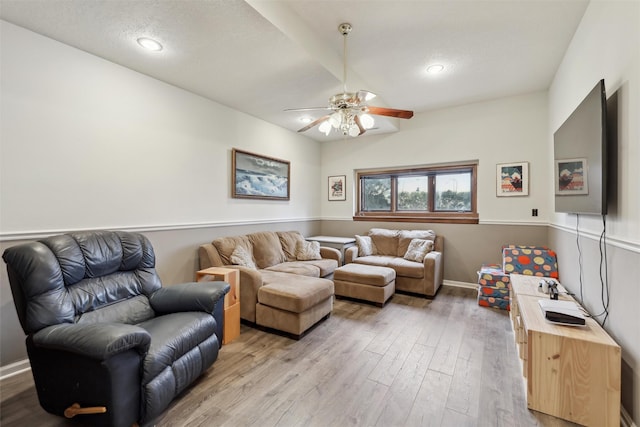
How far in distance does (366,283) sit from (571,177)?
7.67 ft

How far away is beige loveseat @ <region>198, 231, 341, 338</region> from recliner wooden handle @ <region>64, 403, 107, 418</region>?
1477 millimetres

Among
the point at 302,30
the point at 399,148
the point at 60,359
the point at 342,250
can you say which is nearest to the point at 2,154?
the point at 60,359

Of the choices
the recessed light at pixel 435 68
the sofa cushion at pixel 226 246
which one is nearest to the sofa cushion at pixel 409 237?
the recessed light at pixel 435 68

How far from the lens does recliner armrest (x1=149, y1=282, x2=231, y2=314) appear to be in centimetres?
212

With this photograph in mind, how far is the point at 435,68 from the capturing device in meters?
3.16

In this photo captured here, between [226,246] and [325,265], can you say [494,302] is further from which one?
[226,246]

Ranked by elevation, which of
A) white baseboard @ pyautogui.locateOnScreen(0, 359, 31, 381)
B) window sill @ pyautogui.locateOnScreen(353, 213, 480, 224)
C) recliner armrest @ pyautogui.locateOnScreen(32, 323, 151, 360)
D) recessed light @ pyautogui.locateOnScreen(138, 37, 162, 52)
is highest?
recessed light @ pyautogui.locateOnScreen(138, 37, 162, 52)

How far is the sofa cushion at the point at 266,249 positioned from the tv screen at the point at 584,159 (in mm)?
3286

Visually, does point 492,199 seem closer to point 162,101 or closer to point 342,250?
point 342,250

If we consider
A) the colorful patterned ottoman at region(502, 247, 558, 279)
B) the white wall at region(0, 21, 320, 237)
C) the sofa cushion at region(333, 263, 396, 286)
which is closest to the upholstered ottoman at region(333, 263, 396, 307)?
the sofa cushion at region(333, 263, 396, 286)

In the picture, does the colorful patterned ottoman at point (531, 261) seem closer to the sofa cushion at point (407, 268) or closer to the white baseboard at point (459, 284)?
the white baseboard at point (459, 284)

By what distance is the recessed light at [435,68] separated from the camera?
3113 mm

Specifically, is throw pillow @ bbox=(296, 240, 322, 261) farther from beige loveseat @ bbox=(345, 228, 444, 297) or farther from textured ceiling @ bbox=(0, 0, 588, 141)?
textured ceiling @ bbox=(0, 0, 588, 141)

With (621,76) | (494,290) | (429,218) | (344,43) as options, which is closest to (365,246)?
(429,218)
